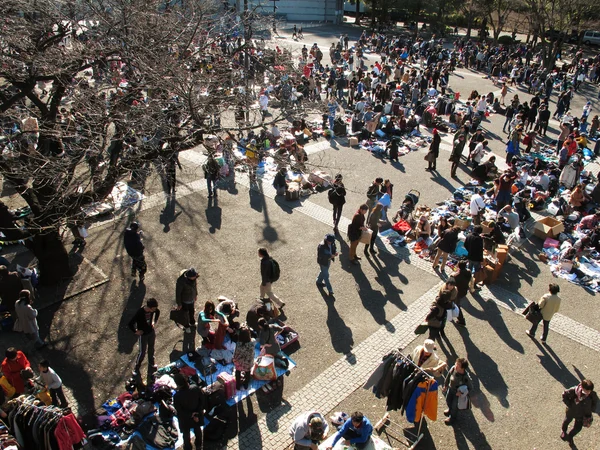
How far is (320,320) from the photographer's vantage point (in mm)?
9383

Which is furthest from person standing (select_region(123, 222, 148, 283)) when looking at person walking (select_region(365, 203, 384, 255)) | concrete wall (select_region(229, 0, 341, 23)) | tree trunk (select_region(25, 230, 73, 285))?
concrete wall (select_region(229, 0, 341, 23))

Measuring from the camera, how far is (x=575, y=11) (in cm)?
3228

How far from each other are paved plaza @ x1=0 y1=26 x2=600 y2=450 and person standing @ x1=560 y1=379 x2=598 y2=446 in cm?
45

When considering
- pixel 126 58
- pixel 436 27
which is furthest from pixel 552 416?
pixel 436 27

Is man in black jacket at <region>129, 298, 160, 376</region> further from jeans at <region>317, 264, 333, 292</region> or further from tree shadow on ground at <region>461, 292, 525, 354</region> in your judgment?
tree shadow on ground at <region>461, 292, 525, 354</region>

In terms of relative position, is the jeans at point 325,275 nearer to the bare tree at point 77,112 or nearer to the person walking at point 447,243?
the person walking at point 447,243

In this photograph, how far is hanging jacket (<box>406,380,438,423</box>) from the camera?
Result: 662 centimetres

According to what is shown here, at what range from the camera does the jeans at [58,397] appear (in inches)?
279

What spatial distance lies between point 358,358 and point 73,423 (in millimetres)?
4668

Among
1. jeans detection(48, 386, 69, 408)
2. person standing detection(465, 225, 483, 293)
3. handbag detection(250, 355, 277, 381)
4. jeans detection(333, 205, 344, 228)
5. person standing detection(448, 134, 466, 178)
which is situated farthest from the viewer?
person standing detection(448, 134, 466, 178)

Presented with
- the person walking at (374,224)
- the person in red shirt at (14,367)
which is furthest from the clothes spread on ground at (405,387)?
the person in red shirt at (14,367)

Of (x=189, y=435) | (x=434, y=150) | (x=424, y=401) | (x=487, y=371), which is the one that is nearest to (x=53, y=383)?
(x=189, y=435)

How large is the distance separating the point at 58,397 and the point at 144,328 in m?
1.57

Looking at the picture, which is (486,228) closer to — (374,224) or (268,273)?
(374,224)
